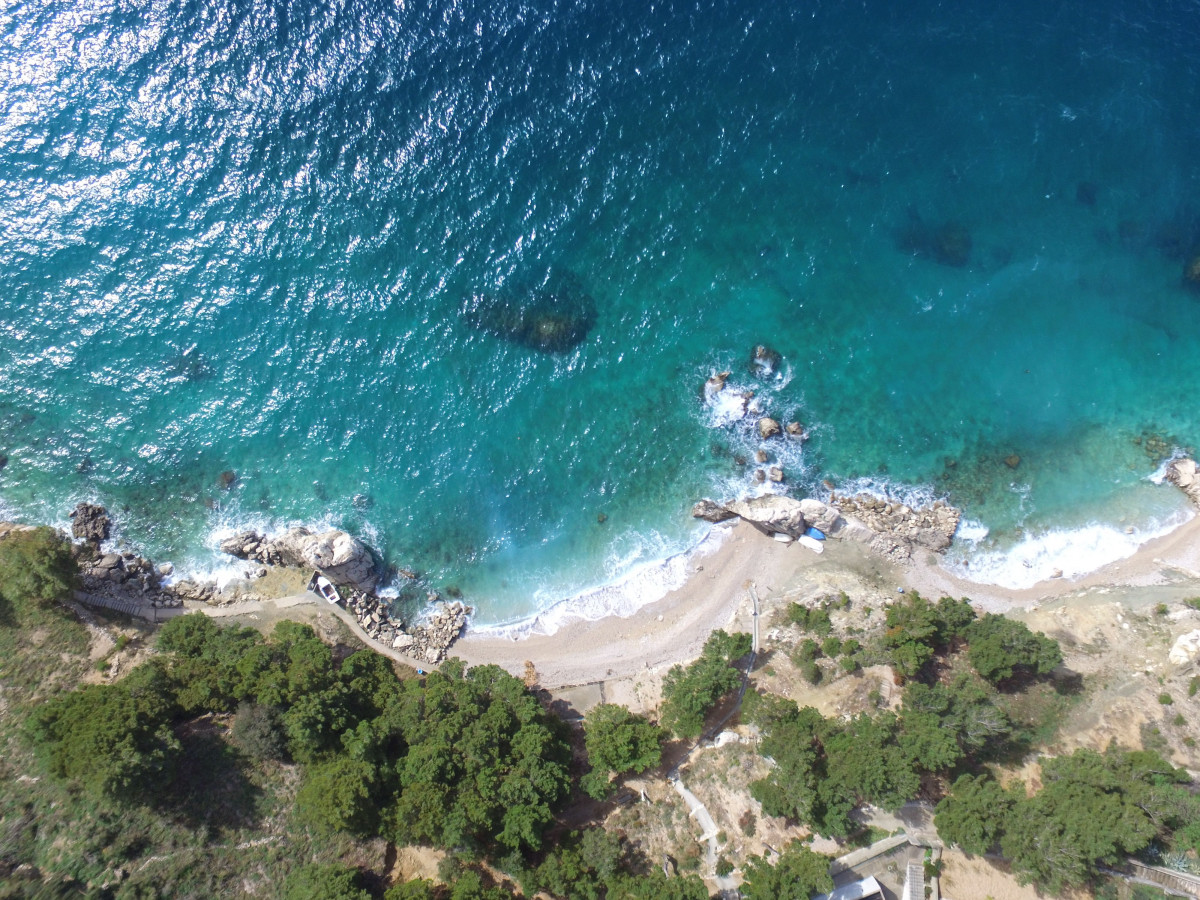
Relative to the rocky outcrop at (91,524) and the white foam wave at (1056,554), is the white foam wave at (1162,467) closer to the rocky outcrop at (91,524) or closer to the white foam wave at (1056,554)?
the white foam wave at (1056,554)

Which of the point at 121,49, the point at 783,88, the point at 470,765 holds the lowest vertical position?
the point at 470,765

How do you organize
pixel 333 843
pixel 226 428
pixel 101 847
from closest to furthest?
1. pixel 101 847
2. pixel 333 843
3. pixel 226 428

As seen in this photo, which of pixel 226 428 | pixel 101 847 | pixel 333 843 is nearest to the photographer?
pixel 101 847

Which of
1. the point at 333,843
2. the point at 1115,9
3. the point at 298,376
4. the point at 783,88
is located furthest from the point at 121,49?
the point at 1115,9

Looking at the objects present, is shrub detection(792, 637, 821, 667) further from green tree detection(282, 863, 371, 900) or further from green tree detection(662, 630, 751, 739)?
green tree detection(282, 863, 371, 900)

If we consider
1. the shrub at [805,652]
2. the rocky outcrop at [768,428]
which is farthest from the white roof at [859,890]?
the rocky outcrop at [768,428]

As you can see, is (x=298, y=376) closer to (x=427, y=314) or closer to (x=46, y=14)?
(x=427, y=314)
